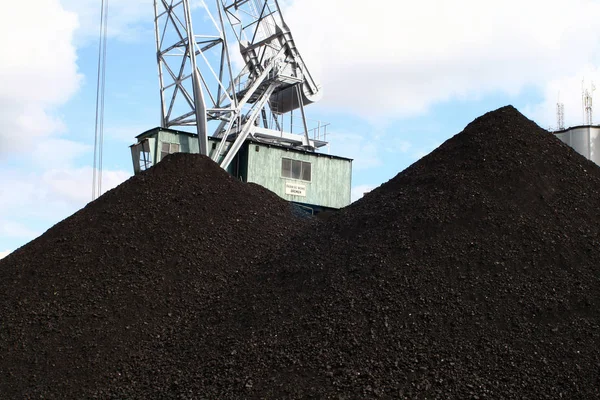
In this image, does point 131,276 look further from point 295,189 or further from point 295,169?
point 295,169

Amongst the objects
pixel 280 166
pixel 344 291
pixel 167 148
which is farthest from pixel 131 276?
pixel 280 166

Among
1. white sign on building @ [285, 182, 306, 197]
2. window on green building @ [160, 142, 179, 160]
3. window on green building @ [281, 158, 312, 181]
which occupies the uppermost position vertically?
window on green building @ [160, 142, 179, 160]

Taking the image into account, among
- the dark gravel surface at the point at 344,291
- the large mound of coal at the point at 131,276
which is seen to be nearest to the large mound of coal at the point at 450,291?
the dark gravel surface at the point at 344,291

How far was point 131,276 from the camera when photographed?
12.9 metres

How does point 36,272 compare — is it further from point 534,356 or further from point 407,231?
point 534,356

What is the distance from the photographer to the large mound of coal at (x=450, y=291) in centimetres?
920

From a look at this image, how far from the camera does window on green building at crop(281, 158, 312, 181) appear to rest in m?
28.0

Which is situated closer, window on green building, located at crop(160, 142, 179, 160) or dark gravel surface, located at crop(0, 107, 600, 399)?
dark gravel surface, located at crop(0, 107, 600, 399)

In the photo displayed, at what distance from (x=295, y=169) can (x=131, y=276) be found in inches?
625

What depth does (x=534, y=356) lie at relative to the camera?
9375 mm

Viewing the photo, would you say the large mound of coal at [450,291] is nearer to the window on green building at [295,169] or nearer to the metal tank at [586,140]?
the window on green building at [295,169]

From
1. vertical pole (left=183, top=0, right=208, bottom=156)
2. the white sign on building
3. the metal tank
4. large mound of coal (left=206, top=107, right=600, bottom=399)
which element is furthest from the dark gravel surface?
the metal tank

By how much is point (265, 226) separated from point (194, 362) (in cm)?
512

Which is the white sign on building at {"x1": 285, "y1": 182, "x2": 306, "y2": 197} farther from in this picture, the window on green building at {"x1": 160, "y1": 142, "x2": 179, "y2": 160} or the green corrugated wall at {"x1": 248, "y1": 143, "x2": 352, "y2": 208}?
the window on green building at {"x1": 160, "y1": 142, "x2": 179, "y2": 160}
